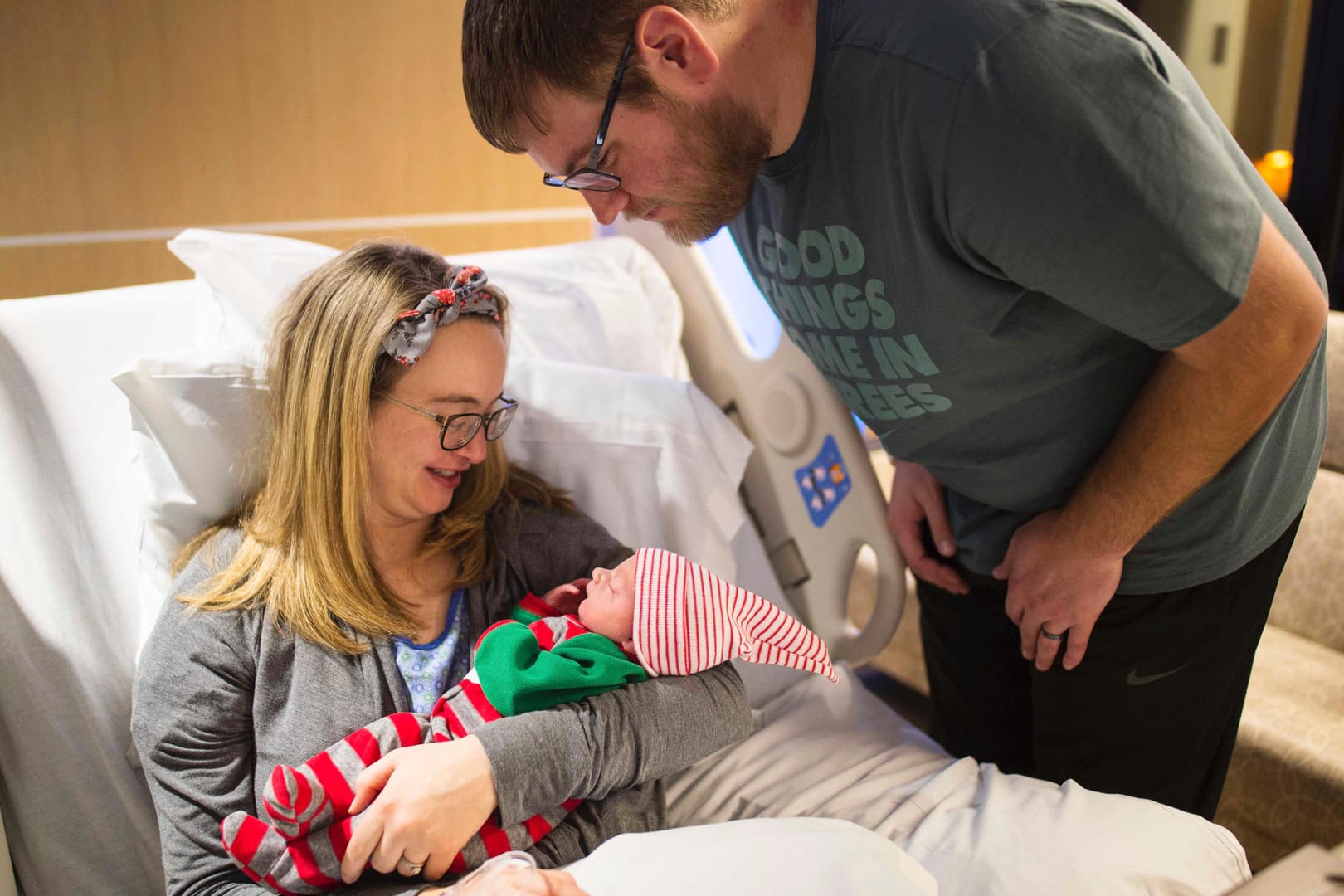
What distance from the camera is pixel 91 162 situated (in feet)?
6.64

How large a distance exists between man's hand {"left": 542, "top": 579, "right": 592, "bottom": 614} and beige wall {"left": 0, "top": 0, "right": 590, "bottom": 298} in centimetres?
124

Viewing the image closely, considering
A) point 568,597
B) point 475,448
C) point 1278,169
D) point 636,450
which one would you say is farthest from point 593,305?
point 1278,169

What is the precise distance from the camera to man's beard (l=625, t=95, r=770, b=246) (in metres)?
1.25

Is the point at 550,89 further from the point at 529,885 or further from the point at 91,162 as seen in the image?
the point at 91,162

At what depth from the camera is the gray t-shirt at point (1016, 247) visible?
41.3 inches

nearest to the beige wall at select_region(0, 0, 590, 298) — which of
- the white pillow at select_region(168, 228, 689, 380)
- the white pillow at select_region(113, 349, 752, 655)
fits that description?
the white pillow at select_region(168, 228, 689, 380)

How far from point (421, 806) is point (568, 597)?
414 mm

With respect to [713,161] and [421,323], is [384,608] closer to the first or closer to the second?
[421,323]

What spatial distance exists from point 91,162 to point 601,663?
4.87 ft

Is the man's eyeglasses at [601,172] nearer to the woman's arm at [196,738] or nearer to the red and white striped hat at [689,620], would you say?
the red and white striped hat at [689,620]

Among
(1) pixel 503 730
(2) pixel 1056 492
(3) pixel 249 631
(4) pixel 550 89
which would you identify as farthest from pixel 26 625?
(2) pixel 1056 492

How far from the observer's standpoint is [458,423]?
1.52 meters

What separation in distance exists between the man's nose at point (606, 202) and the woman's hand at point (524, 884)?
774mm

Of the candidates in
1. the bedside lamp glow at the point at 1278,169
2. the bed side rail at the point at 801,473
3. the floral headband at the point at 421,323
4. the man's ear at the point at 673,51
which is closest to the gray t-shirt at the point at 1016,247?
the man's ear at the point at 673,51
